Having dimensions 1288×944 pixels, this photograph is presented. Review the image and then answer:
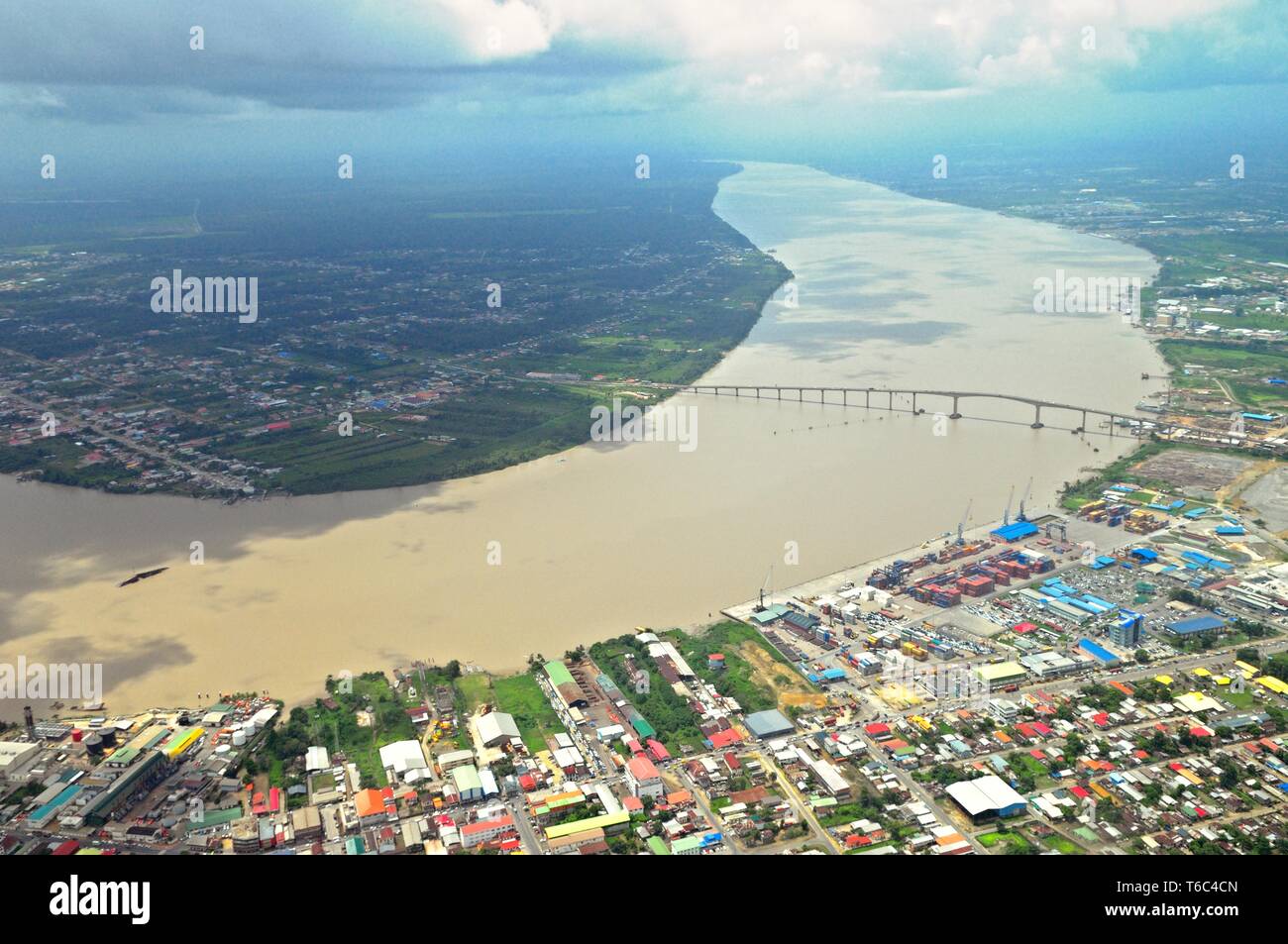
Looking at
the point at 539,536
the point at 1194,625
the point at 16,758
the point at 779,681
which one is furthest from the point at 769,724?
the point at 16,758

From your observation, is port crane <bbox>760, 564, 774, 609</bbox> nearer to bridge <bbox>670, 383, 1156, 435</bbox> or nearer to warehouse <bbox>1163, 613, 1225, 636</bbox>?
warehouse <bbox>1163, 613, 1225, 636</bbox>

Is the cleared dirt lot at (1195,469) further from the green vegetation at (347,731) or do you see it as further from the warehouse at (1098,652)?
the green vegetation at (347,731)

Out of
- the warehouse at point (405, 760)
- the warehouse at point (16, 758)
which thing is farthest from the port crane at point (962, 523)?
the warehouse at point (16, 758)

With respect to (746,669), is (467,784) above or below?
below

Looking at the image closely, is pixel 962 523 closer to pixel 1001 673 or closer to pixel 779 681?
pixel 1001 673

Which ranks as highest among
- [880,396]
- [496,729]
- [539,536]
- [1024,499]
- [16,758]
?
[880,396]

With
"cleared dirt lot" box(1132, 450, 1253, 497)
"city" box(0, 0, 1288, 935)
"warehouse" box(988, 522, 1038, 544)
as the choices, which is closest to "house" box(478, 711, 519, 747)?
"city" box(0, 0, 1288, 935)
